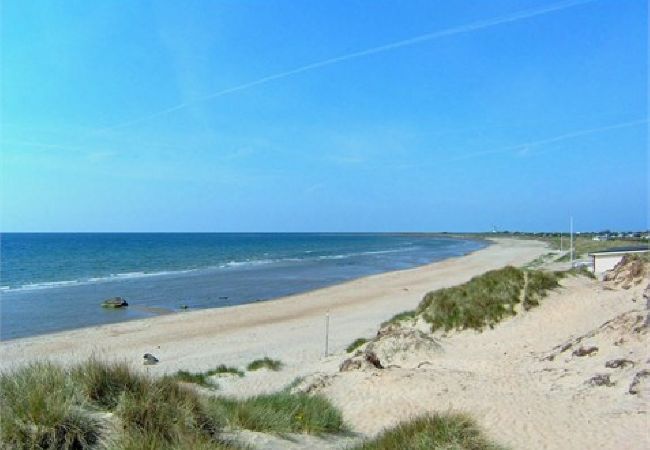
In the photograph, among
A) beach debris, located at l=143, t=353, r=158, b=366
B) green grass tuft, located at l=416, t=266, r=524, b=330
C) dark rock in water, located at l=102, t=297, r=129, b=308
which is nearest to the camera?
beach debris, located at l=143, t=353, r=158, b=366

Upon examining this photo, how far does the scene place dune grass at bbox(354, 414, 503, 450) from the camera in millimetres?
5918

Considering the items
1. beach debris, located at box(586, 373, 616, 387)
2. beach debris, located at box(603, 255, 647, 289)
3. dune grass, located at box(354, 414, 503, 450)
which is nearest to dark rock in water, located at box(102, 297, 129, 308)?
beach debris, located at box(603, 255, 647, 289)

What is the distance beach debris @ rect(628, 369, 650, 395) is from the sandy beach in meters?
0.11

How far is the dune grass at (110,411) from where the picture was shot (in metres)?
5.03

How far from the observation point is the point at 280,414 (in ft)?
23.6

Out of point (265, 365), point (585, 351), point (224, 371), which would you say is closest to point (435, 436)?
point (585, 351)

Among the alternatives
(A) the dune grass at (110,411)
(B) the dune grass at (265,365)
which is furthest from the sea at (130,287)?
(A) the dune grass at (110,411)

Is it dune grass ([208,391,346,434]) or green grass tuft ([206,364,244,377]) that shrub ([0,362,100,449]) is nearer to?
dune grass ([208,391,346,434])

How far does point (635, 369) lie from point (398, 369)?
15.9ft

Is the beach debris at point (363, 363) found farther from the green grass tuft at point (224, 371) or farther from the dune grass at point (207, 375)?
the green grass tuft at point (224, 371)

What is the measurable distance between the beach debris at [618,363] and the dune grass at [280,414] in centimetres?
676

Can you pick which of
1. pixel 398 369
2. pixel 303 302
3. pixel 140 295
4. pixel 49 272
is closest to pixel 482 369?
pixel 398 369

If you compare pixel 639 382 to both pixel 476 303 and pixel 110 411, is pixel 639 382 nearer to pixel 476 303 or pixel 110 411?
pixel 476 303

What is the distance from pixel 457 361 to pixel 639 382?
520 cm
